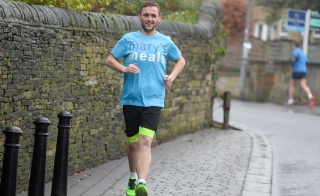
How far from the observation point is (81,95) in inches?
447

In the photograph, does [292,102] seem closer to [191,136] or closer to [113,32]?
[191,136]

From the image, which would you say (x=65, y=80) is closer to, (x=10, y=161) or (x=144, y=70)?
(x=144, y=70)

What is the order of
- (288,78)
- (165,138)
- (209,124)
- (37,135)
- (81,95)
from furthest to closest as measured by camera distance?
(288,78), (209,124), (165,138), (81,95), (37,135)

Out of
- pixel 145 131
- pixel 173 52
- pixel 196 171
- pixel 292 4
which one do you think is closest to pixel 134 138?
pixel 145 131

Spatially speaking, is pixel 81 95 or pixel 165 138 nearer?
pixel 81 95

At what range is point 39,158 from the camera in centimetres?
763

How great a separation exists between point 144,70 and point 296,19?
76.0ft

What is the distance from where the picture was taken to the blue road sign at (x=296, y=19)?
103 ft

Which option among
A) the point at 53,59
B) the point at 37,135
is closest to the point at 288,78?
the point at 53,59

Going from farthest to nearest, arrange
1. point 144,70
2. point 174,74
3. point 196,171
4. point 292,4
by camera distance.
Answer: point 292,4, point 196,171, point 174,74, point 144,70

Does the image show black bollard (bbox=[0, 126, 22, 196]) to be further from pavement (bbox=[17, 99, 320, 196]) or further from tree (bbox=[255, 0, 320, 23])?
tree (bbox=[255, 0, 320, 23])

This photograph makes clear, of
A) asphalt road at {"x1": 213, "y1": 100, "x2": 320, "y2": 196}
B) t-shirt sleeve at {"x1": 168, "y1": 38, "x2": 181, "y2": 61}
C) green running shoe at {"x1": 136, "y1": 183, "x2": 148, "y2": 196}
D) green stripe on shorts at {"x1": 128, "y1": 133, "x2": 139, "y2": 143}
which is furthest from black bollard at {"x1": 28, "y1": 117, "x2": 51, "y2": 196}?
asphalt road at {"x1": 213, "y1": 100, "x2": 320, "y2": 196}

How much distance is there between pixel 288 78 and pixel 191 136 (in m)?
14.9

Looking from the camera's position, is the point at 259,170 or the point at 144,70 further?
the point at 259,170
